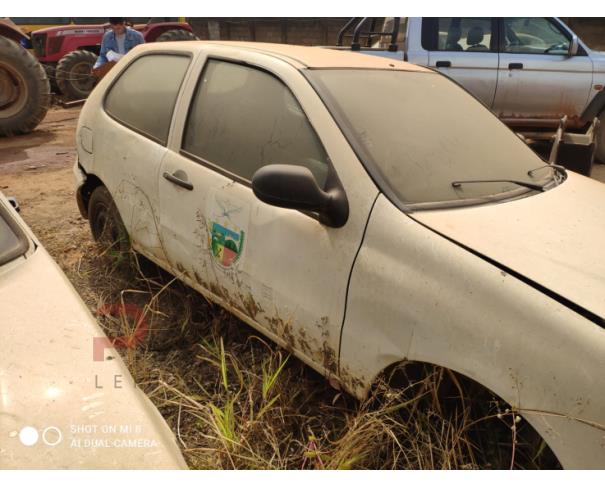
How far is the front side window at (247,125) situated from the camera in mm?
2070

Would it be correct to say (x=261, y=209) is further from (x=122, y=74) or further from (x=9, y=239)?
(x=122, y=74)

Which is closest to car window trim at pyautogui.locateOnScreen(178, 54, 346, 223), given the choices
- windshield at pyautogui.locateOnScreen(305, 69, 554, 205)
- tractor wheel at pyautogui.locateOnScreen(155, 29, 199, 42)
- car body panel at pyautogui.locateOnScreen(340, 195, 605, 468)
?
windshield at pyautogui.locateOnScreen(305, 69, 554, 205)

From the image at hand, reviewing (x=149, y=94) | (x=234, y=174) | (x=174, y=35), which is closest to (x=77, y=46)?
(x=174, y=35)

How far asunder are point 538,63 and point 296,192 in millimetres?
5278

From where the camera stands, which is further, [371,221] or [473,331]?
[371,221]

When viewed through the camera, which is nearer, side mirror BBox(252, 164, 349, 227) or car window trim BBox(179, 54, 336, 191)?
side mirror BBox(252, 164, 349, 227)

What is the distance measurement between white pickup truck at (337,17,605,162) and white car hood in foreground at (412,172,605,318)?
13.8ft

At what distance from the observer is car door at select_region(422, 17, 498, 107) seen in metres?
5.73

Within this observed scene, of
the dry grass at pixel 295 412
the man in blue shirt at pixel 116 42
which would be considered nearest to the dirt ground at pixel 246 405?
the dry grass at pixel 295 412

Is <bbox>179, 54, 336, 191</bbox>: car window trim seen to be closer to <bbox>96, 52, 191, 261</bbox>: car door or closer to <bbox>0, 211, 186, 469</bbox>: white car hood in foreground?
<bbox>96, 52, 191, 261</bbox>: car door

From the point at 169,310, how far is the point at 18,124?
6210mm

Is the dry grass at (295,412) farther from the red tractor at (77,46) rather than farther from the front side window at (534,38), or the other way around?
the red tractor at (77,46)

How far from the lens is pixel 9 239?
177 centimetres

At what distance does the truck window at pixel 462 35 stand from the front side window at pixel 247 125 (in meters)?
4.00
